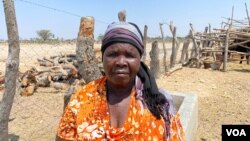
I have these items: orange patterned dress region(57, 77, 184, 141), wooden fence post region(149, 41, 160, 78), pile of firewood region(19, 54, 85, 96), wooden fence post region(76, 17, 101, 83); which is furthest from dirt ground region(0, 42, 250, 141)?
orange patterned dress region(57, 77, 184, 141)

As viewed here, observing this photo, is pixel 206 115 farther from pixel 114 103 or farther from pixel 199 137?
pixel 114 103

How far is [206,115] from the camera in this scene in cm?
604

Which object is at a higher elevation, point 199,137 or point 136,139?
point 136,139

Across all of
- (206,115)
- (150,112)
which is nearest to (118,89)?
(150,112)

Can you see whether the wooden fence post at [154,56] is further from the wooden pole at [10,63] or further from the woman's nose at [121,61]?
the woman's nose at [121,61]

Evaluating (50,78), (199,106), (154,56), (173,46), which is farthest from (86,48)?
(173,46)

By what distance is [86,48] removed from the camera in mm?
2947

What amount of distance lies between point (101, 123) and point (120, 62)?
33 centimetres

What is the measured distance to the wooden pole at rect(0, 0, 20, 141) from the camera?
2.62 m

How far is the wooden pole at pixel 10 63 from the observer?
2621 millimetres

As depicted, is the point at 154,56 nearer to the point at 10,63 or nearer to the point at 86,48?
the point at 86,48

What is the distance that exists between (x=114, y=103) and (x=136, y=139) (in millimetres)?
237

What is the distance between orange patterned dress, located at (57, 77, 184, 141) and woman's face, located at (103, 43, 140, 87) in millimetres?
127

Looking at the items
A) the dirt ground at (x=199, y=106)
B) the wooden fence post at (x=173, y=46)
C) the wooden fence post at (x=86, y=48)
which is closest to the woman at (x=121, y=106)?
the wooden fence post at (x=86, y=48)
